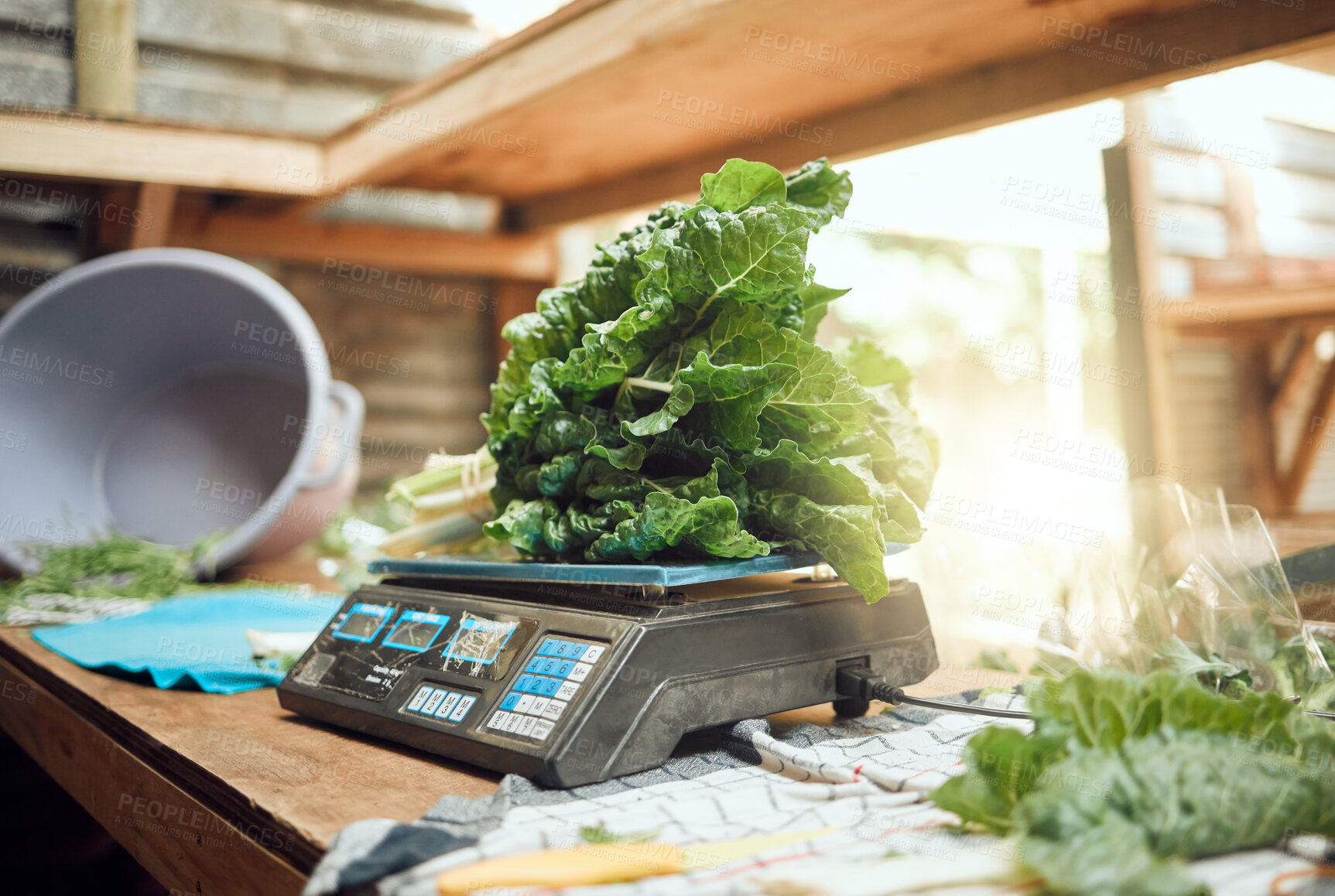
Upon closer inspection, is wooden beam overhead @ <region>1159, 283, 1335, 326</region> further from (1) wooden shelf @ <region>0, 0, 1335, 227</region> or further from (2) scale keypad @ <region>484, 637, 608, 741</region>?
(2) scale keypad @ <region>484, 637, 608, 741</region>

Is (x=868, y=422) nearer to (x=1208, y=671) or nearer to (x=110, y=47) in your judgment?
(x=1208, y=671)

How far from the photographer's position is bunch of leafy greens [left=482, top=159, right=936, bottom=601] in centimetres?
81

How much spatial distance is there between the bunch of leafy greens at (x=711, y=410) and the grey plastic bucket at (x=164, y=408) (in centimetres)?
104

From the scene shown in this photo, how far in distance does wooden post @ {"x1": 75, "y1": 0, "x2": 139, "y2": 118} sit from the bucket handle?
3.43 feet

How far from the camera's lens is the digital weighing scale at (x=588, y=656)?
74 centimetres

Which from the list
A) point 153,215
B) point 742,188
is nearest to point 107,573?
point 153,215

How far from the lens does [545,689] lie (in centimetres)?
76

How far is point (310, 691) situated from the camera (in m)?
0.95

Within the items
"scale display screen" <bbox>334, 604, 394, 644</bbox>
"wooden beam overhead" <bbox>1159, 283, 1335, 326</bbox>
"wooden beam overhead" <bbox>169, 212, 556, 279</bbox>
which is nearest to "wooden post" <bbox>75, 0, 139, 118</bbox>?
"wooden beam overhead" <bbox>169, 212, 556, 279</bbox>

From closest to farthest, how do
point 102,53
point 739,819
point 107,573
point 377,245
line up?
point 739,819 → point 107,573 → point 102,53 → point 377,245

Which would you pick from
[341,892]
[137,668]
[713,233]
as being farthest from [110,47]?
[341,892]

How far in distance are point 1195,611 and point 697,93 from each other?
1.06 metres

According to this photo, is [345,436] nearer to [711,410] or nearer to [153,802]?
[153,802]

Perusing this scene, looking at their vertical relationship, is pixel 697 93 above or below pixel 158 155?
below
